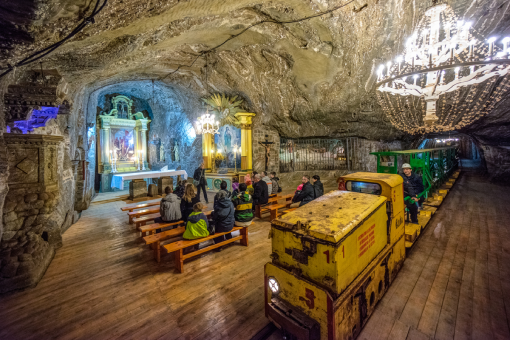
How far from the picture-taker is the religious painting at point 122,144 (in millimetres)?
13648

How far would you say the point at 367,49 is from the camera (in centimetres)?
675

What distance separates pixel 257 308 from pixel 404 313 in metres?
1.79

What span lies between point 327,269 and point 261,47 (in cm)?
857

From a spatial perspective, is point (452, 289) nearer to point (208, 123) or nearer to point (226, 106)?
point (208, 123)

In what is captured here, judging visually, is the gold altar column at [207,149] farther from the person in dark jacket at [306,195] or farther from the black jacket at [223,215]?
the black jacket at [223,215]

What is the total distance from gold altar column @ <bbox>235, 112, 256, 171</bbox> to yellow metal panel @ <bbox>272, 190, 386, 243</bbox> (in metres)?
8.50

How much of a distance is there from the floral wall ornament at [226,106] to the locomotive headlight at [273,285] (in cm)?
983

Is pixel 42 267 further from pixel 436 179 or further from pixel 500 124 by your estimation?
pixel 500 124

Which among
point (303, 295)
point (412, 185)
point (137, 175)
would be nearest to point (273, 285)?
point (303, 295)

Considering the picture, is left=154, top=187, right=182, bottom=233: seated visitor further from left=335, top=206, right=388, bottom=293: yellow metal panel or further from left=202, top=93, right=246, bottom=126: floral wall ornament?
left=202, top=93, right=246, bottom=126: floral wall ornament

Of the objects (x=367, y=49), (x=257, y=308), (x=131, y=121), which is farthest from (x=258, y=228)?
(x=131, y=121)

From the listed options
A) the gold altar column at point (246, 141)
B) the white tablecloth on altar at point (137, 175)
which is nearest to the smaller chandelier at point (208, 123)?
the gold altar column at point (246, 141)

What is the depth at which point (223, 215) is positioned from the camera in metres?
4.09

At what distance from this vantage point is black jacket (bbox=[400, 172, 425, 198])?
4.84 m
